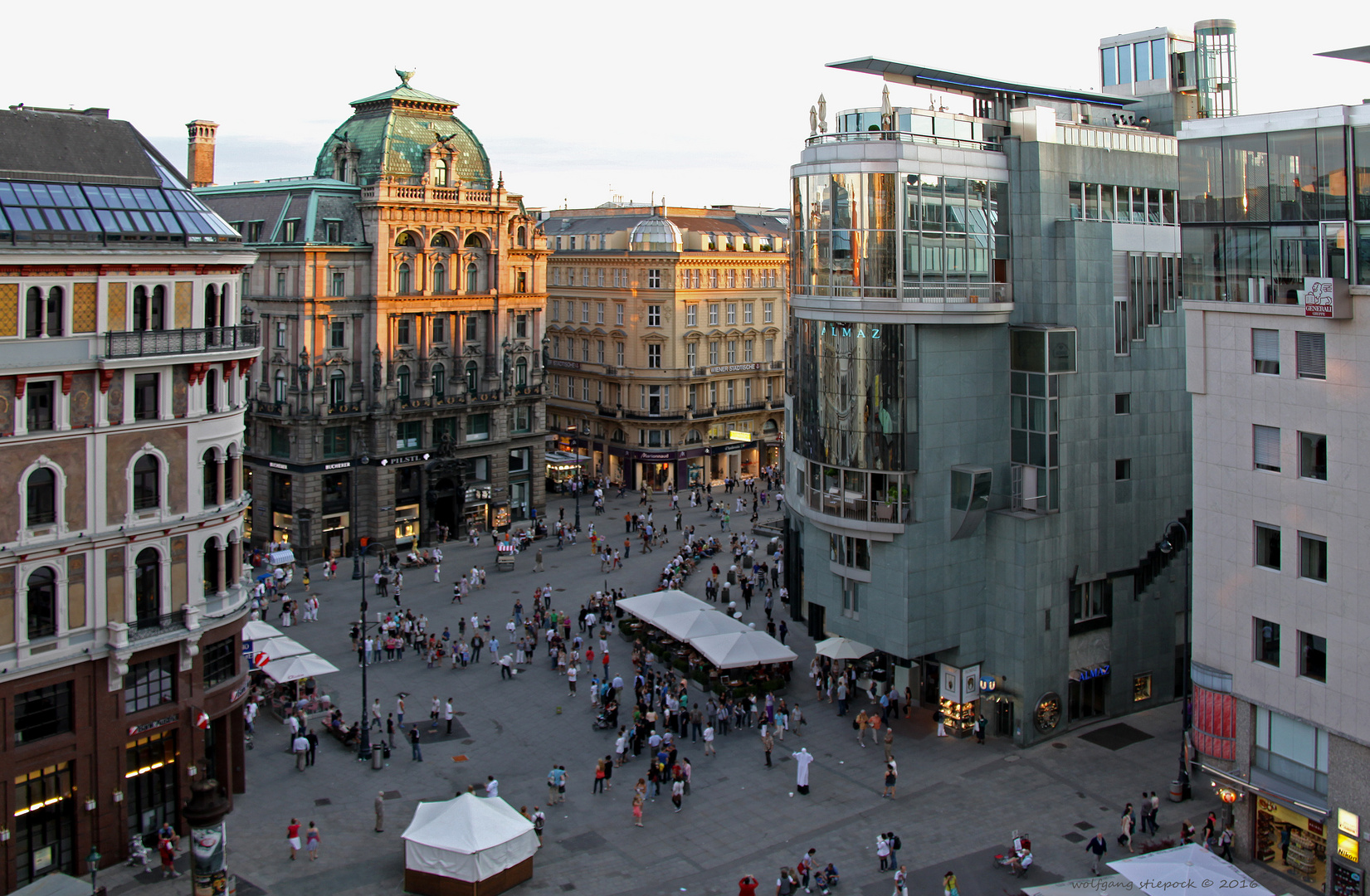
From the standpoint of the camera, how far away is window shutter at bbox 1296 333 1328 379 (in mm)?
33750

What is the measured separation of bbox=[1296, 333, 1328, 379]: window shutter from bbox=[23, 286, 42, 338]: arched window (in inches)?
1333

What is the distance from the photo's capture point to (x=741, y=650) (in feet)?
168

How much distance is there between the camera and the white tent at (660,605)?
56.8 m

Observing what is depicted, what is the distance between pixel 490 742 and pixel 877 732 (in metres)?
14.1

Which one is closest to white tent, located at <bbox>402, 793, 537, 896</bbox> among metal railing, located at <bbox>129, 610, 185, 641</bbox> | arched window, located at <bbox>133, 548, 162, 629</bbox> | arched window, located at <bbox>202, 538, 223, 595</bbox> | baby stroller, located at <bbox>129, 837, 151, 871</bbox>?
baby stroller, located at <bbox>129, 837, 151, 871</bbox>

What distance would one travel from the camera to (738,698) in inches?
1981

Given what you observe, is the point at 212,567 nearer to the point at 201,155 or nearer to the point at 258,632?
the point at 258,632

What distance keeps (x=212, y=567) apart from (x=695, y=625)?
21.2m

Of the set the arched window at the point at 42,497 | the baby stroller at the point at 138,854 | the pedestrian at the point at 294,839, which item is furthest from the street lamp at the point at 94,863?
the arched window at the point at 42,497

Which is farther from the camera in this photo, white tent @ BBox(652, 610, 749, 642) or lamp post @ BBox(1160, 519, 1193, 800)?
white tent @ BBox(652, 610, 749, 642)

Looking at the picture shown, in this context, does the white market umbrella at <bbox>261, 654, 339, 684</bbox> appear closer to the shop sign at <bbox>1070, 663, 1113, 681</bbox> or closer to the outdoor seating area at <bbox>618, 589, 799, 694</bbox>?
the outdoor seating area at <bbox>618, 589, 799, 694</bbox>

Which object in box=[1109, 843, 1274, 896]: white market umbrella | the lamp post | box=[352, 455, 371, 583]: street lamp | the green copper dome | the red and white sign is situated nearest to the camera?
box=[1109, 843, 1274, 896]: white market umbrella

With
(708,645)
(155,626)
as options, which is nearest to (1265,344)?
(708,645)

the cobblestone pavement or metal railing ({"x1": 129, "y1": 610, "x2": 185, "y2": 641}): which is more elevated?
metal railing ({"x1": 129, "y1": 610, "x2": 185, "y2": 641})
